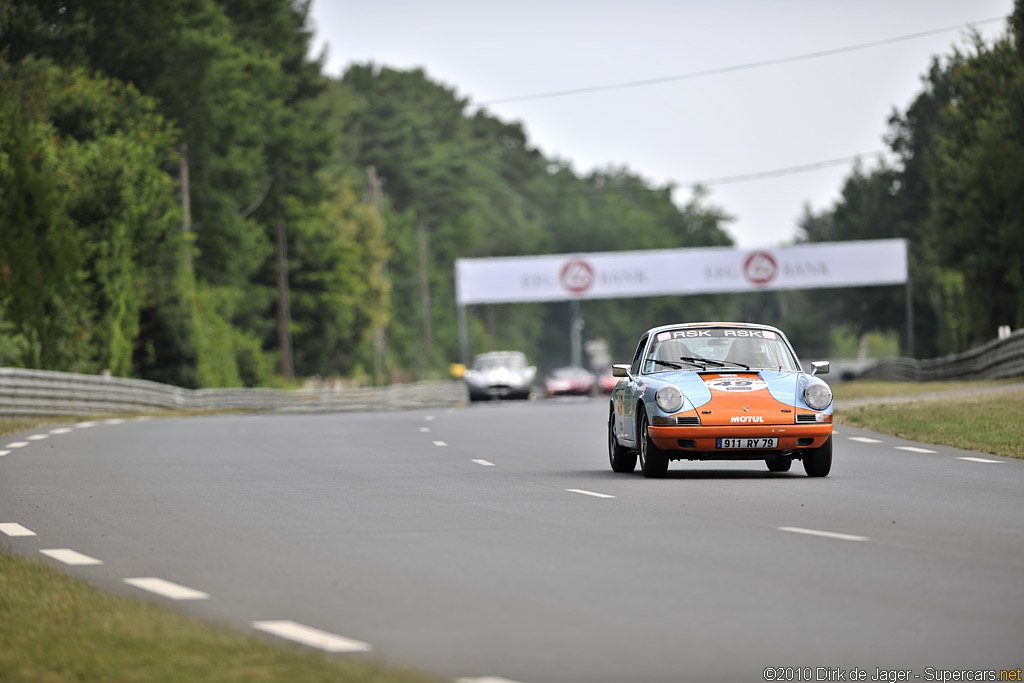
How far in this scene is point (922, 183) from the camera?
319ft

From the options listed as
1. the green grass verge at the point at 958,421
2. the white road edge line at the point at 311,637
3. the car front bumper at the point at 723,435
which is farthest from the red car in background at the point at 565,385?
the white road edge line at the point at 311,637

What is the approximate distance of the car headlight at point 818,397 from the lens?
16.5 meters

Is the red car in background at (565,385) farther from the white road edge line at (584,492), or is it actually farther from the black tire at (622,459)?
the white road edge line at (584,492)

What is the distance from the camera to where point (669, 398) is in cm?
1644

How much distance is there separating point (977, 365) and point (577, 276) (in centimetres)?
3043

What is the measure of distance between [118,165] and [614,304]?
11585 centimetres

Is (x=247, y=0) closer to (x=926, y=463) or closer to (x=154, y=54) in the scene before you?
(x=154, y=54)

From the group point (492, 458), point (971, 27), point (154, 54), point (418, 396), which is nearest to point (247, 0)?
point (154, 54)

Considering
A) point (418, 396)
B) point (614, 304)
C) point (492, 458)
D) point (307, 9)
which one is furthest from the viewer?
point (614, 304)

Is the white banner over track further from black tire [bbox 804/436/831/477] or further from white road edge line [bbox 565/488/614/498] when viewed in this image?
white road edge line [bbox 565/488/614/498]

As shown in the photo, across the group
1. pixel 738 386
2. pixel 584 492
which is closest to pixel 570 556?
pixel 584 492

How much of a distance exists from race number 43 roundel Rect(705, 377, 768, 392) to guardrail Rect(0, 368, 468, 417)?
1925cm

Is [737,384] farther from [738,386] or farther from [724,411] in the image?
[724,411]

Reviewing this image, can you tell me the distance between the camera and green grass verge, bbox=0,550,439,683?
6.84m
